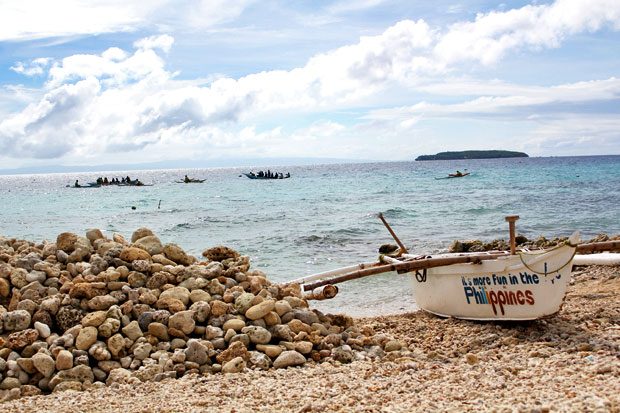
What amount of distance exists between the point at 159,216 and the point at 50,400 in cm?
2583

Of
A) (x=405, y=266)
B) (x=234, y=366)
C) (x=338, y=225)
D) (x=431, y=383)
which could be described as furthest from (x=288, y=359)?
(x=338, y=225)

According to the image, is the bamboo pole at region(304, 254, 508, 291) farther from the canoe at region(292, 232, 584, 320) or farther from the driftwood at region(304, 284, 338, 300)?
the driftwood at region(304, 284, 338, 300)

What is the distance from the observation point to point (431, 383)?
466cm

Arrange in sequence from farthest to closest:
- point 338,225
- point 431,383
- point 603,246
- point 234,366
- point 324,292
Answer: point 338,225 → point 603,246 → point 324,292 → point 234,366 → point 431,383

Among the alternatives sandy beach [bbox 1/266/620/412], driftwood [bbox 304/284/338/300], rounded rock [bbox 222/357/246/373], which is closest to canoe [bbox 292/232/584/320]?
driftwood [bbox 304/284/338/300]

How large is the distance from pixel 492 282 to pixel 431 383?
2.85m

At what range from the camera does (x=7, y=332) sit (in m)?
5.74

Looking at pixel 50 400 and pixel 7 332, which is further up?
pixel 7 332

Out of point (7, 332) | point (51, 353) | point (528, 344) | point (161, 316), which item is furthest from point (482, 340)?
point (7, 332)

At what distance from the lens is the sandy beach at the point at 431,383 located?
4.03 metres

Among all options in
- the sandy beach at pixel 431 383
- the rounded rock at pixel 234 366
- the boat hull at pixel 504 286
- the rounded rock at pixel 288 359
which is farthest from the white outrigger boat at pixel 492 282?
the rounded rock at pixel 234 366

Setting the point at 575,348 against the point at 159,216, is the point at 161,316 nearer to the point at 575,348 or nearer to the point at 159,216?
the point at 575,348

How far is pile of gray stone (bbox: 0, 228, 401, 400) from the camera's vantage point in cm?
533

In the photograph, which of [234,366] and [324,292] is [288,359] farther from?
[324,292]
